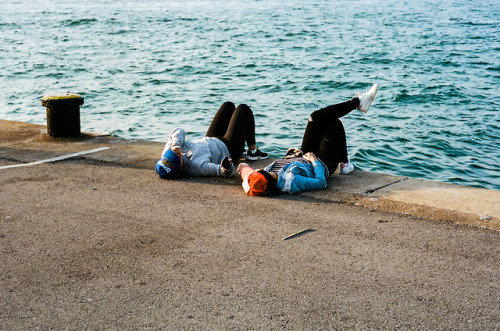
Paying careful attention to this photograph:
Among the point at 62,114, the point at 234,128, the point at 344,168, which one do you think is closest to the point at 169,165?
the point at 234,128

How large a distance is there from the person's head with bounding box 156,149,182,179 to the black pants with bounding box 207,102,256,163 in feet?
2.62

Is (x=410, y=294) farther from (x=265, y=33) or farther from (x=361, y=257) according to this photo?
(x=265, y=33)

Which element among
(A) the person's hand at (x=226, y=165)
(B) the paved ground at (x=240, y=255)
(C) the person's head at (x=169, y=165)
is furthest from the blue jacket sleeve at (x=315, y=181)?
(C) the person's head at (x=169, y=165)

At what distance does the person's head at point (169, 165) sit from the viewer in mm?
6305

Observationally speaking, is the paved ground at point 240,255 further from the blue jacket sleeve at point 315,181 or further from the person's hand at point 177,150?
the person's hand at point 177,150

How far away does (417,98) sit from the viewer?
15.9 metres

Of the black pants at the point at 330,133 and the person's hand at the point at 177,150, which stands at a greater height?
the black pants at the point at 330,133

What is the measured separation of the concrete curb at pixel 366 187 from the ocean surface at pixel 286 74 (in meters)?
0.70

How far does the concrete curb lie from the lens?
5266 mm

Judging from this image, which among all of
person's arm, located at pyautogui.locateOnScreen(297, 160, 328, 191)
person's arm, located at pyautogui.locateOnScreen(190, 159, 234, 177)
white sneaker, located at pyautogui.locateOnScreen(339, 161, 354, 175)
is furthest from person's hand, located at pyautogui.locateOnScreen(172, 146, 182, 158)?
white sneaker, located at pyautogui.locateOnScreen(339, 161, 354, 175)

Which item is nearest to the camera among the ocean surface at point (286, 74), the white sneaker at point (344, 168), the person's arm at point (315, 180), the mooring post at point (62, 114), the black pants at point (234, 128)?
the person's arm at point (315, 180)

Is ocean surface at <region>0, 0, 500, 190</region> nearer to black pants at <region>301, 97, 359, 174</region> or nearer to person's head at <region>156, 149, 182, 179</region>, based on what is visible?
person's head at <region>156, 149, 182, 179</region>

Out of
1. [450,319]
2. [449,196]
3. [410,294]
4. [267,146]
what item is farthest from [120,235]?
[267,146]

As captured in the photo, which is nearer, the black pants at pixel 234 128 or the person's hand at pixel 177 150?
the person's hand at pixel 177 150
